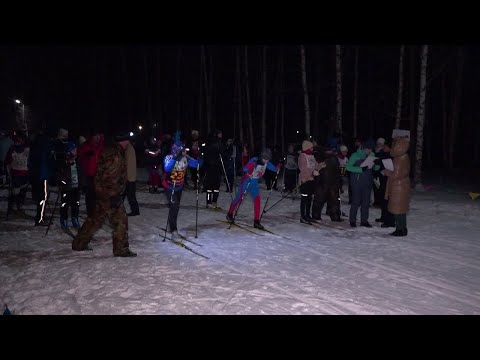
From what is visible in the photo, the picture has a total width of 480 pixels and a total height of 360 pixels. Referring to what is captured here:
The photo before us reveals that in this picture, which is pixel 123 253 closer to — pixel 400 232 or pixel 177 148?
pixel 177 148

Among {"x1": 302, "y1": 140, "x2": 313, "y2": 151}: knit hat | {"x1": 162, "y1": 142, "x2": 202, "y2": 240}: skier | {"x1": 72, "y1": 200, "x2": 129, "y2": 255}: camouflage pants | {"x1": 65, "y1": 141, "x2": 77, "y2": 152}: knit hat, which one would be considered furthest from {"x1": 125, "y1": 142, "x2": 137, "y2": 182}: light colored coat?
{"x1": 302, "y1": 140, "x2": 313, "y2": 151}: knit hat

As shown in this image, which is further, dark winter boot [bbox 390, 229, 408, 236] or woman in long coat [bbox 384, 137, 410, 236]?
dark winter boot [bbox 390, 229, 408, 236]

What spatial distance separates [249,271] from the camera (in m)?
6.96

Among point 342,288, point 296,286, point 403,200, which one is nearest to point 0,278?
point 296,286

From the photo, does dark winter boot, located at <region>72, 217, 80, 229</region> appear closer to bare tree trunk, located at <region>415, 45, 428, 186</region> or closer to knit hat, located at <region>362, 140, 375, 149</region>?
knit hat, located at <region>362, 140, 375, 149</region>

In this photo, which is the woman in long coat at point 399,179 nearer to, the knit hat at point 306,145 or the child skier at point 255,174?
the knit hat at point 306,145

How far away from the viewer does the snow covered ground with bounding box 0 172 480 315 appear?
5.50 metres

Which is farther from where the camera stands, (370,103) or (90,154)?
(370,103)

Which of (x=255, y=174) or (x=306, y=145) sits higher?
(x=306, y=145)

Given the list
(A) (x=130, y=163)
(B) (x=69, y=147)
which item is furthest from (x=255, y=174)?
(B) (x=69, y=147)

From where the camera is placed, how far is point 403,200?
31.3 feet

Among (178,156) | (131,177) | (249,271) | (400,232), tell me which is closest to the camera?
(249,271)

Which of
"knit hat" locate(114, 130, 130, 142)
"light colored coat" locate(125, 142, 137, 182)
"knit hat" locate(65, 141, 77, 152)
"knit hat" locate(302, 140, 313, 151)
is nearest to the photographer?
"knit hat" locate(114, 130, 130, 142)
